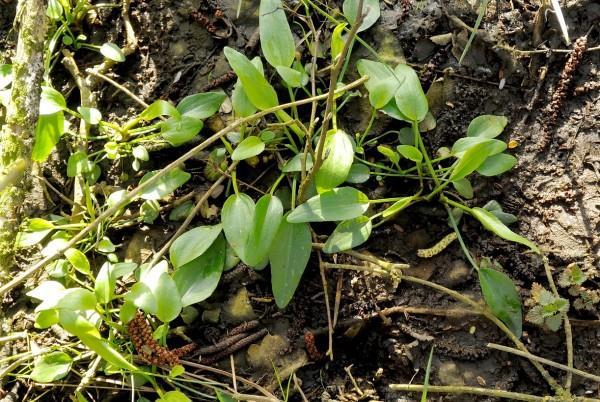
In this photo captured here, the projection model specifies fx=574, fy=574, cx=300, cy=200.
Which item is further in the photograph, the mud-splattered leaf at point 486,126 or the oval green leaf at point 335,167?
the mud-splattered leaf at point 486,126

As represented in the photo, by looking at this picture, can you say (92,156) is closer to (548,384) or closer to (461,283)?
(461,283)

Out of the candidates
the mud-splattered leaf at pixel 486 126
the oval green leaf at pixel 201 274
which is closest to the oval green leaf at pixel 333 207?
the oval green leaf at pixel 201 274

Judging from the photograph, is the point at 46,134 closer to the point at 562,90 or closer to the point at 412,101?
the point at 412,101

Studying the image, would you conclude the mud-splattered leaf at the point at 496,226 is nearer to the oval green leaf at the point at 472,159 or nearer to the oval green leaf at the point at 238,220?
the oval green leaf at the point at 472,159

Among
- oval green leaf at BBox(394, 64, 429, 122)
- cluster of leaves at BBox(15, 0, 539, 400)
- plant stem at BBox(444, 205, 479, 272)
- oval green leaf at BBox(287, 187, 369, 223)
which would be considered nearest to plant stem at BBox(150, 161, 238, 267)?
cluster of leaves at BBox(15, 0, 539, 400)

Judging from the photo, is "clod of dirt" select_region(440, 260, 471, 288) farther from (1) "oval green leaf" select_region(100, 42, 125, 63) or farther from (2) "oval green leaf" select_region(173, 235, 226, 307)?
(1) "oval green leaf" select_region(100, 42, 125, 63)
